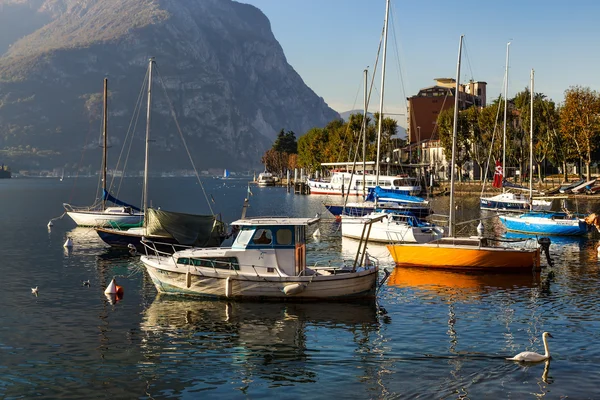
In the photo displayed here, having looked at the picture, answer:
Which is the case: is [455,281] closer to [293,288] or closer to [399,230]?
[293,288]

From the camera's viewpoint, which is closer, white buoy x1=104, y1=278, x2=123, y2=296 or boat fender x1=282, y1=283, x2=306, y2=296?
boat fender x1=282, y1=283, x2=306, y2=296

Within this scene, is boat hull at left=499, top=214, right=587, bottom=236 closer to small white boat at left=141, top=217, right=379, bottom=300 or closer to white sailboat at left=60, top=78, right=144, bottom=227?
small white boat at left=141, top=217, right=379, bottom=300

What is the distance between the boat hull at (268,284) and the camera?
30.9 metres

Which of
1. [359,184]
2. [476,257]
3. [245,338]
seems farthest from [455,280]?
[359,184]

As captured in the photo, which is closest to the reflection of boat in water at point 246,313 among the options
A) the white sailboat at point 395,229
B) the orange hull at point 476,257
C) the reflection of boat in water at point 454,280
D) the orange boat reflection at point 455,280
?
the reflection of boat in water at point 454,280

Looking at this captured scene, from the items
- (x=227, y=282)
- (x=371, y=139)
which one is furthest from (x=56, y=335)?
(x=371, y=139)

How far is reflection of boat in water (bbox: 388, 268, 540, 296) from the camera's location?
36000mm

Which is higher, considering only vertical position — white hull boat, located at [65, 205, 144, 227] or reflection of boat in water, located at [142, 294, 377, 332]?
white hull boat, located at [65, 205, 144, 227]

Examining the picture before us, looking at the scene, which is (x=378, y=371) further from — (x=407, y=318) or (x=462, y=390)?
(x=407, y=318)

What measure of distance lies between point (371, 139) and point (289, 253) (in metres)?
128

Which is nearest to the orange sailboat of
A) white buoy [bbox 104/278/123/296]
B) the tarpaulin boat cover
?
the tarpaulin boat cover

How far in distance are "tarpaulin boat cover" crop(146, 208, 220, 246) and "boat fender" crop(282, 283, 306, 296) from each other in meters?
18.2

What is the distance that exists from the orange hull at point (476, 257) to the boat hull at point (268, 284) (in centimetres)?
980

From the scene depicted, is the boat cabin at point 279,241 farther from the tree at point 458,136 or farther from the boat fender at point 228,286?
the tree at point 458,136
